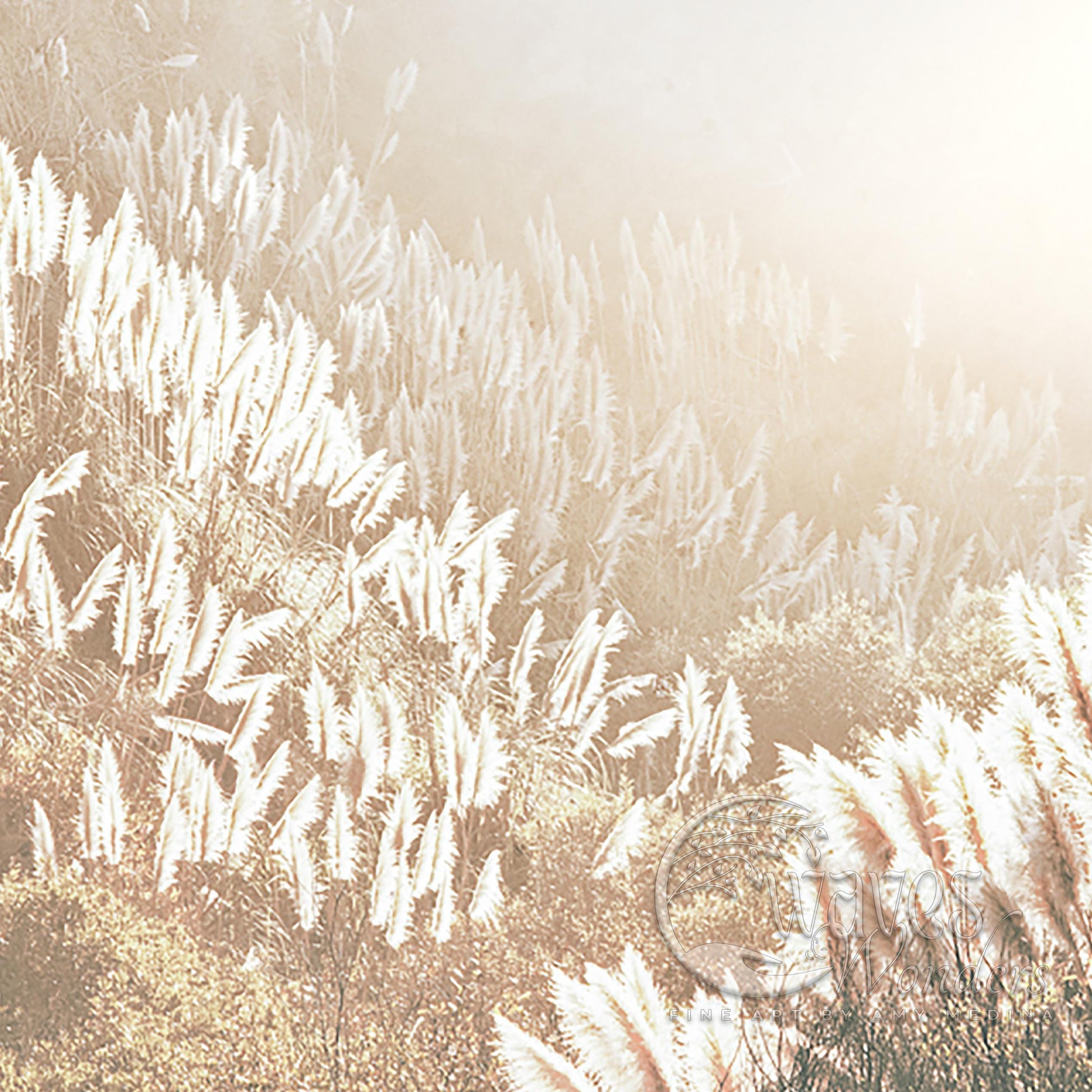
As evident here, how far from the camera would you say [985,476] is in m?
2.46

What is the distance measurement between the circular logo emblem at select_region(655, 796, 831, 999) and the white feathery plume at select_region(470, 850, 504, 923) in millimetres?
274

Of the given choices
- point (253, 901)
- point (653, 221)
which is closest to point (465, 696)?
point (253, 901)

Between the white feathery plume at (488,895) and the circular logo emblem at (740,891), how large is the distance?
10.8 inches

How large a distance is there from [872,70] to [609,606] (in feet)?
4.88

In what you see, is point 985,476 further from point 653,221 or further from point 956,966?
point 956,966

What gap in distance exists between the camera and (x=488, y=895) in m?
1.68

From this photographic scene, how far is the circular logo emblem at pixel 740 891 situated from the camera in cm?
158

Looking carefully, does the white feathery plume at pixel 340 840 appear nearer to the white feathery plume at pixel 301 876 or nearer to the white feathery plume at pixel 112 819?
the white feathery plume at pixel 301 876

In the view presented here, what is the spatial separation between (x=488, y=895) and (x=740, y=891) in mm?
424

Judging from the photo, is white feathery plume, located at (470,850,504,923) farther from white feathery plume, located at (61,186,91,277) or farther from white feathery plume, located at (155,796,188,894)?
white feathery plume, located at (61,186,91,277)

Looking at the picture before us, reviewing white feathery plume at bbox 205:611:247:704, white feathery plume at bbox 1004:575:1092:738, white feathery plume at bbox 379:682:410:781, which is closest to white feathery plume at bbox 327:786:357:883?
white feathery plume at bbox 379:682:410:781

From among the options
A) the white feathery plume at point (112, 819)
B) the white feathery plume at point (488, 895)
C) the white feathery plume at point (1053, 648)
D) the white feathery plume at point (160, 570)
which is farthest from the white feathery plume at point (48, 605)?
the white feathery plume at point (1053, 648)

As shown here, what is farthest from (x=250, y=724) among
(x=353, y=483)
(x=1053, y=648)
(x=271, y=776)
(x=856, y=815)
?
(x=1053, y=648)

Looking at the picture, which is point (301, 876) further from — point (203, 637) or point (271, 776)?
point (203, 637)
